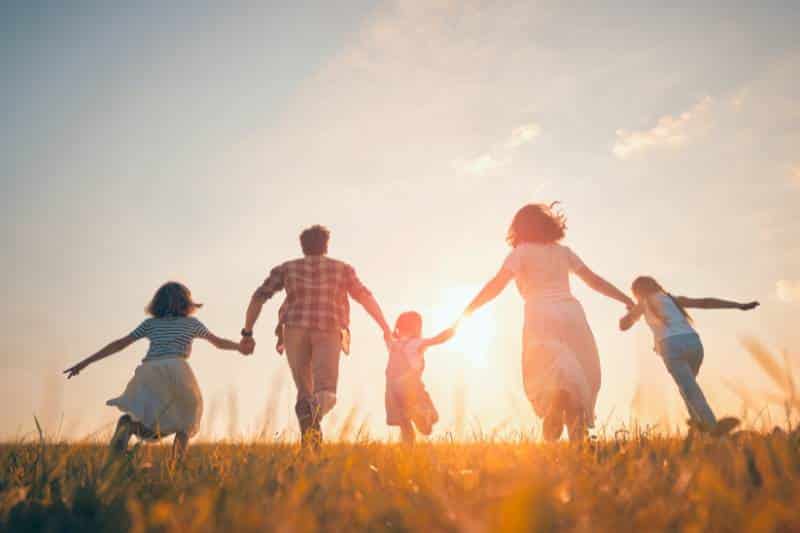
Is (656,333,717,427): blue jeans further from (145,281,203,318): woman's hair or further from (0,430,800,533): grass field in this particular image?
(145,281,203,318): woman's hair

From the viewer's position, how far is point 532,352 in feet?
20.1

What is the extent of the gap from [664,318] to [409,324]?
426 cm

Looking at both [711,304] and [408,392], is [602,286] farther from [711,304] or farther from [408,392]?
[408,392]

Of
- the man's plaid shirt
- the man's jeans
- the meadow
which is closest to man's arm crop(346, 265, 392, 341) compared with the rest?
the man's plaid shirt

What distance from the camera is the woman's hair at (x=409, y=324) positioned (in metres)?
10.9

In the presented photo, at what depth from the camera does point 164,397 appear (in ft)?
20.8

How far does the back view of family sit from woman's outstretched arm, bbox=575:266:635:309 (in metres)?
0.01

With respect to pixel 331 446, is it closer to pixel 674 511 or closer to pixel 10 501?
pixel 10 501

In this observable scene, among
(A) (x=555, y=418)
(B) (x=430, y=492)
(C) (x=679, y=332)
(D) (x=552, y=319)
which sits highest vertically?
(C) (x=679, y=332)

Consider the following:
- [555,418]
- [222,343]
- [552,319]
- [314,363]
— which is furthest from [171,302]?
[555,418]

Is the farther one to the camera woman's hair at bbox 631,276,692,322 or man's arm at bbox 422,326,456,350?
woman's hair at bbox 631,276,692,322

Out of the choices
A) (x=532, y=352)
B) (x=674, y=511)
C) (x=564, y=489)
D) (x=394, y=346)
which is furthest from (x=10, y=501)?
(x=394, y=346)

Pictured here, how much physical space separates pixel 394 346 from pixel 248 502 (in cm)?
839

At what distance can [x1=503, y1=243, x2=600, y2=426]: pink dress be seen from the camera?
587 centimetres
